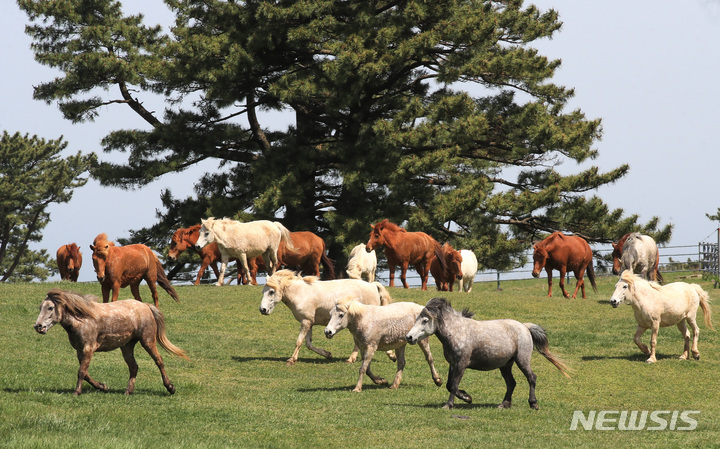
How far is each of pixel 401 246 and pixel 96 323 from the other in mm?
16486

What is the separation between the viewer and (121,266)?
65.8ft

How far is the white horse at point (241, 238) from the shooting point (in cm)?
2486

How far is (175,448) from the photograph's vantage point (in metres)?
9.00

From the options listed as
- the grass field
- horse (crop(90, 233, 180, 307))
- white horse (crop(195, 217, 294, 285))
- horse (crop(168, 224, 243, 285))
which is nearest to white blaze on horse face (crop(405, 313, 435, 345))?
the grass field

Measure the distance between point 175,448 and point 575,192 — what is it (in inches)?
1116

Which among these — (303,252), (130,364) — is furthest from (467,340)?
(303,252)

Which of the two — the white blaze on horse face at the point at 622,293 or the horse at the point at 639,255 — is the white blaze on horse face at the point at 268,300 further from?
the horse at the point at 639,255

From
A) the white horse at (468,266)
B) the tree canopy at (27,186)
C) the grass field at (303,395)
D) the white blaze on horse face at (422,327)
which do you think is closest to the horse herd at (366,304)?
the white blaze on horse face at (422,327)

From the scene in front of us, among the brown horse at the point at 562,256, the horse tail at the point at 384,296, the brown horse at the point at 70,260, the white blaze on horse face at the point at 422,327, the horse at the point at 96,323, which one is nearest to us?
the horse at the point at 96,323

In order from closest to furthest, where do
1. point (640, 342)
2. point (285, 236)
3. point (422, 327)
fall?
point (422, 327) < point (640, 342) < point (285, 236)

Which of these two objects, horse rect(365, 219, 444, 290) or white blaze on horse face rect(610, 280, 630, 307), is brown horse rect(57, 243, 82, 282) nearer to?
horse rect(365, 219, 444, 290)

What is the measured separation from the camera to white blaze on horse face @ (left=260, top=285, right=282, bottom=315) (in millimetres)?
15711

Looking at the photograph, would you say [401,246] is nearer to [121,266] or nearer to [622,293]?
[121,266]

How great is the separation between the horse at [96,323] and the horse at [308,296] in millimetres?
4049
